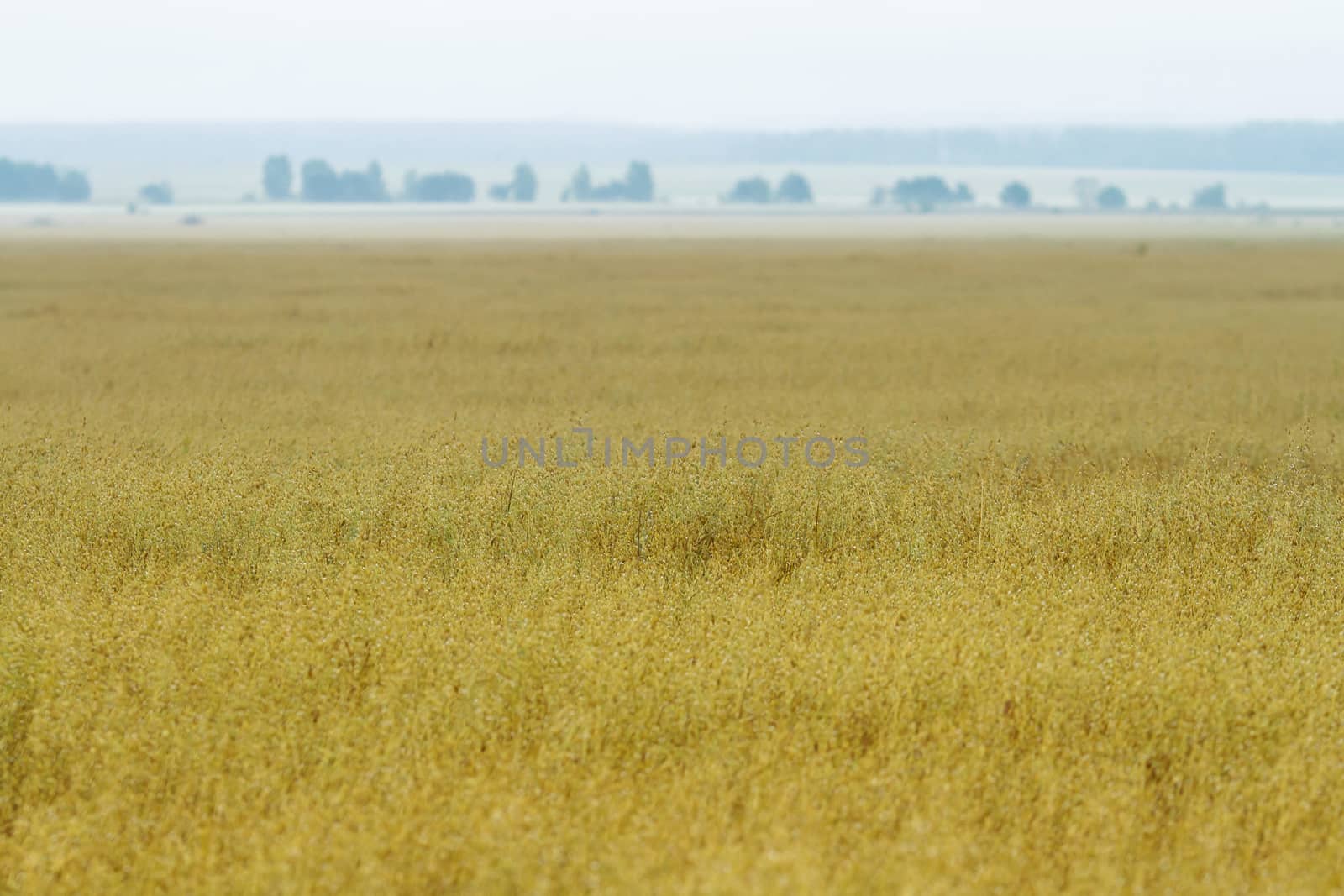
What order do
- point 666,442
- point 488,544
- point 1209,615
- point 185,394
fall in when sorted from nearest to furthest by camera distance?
point 1209,615 → point 488,544 → point 666,442 → point 185,394

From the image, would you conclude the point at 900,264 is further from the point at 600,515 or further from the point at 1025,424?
the point at 600,515

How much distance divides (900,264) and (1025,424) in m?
44.0

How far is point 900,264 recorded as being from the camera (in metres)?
56.9

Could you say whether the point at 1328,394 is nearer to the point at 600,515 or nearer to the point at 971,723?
the point at 600,515

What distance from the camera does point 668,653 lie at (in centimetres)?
650

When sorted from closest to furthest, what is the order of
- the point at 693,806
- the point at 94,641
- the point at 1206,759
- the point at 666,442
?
the point at 693,806
the point at 1206,759
the point at 94,641
the point at 666,442

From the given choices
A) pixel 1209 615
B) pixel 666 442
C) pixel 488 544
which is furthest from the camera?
pixel 666 442

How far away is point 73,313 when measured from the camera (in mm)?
29438

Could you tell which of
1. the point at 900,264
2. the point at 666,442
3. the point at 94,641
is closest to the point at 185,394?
the point at 666,442

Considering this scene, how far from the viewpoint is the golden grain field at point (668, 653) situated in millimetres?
4938

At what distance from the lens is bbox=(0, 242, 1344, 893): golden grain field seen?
494cm

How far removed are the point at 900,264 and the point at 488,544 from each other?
5035 centimetres

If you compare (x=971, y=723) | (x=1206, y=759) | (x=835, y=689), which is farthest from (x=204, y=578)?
(x=1206, y=759)

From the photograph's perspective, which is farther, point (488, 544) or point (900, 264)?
point (900, 264)
